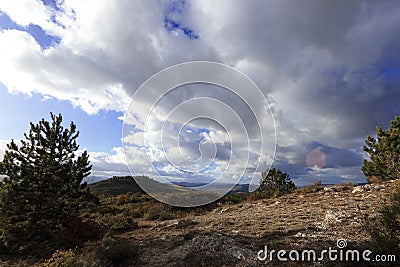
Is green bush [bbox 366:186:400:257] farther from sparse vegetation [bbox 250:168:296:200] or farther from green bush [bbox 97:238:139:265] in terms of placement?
sparse vegetation [bbox 250:168:296:200]

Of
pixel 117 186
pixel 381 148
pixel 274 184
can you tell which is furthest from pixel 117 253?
pixel 117 186

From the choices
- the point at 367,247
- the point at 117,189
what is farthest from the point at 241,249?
the point at 117,189

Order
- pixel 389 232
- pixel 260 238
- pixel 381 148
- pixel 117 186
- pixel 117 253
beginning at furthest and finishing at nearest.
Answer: pixel 117 186 → pixel 381 148 → pixel 260 238 → pixel 117 253 → pixel 389 232

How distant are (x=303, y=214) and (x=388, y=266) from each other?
713 centimetres

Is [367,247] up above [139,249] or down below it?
above

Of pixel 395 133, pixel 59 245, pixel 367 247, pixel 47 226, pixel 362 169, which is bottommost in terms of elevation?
pixel 59 245

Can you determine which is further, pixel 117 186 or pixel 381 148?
pixel 117 186

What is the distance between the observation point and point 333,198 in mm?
16562

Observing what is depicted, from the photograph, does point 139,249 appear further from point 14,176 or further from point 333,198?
point 333,198

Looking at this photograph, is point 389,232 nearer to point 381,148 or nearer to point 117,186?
point 381,148

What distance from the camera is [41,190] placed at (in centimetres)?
1148
